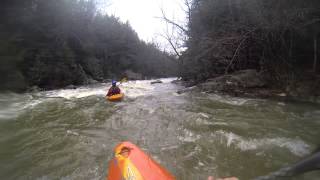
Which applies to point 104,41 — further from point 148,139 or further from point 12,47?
point 148,139

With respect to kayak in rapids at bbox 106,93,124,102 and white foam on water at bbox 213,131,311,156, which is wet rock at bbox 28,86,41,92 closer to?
kayak in rapids at bbox 106,93,124,102

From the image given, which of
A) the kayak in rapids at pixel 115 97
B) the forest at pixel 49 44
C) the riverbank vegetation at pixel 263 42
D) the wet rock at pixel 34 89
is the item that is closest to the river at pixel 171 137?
the kayak in rapids at pixel 115 97

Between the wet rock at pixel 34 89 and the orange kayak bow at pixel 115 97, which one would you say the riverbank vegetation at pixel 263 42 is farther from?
the wet rock at pixel 34 89

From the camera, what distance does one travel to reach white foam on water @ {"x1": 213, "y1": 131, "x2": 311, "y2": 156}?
5.12 meters

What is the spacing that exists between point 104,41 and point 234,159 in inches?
1241

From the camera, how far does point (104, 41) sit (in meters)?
34.8

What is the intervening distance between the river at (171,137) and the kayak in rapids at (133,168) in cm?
79

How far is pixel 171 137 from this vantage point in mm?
6066

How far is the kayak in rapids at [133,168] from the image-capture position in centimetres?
333

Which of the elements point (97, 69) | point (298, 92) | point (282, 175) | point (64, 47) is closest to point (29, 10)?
point (64, 47)

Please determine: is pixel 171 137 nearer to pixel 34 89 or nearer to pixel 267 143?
pixel 267 143

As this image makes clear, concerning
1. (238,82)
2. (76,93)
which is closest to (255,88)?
(238,82)

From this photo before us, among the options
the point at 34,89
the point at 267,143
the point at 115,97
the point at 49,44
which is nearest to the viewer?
the point at 267,143

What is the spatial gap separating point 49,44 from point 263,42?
51.6ft
